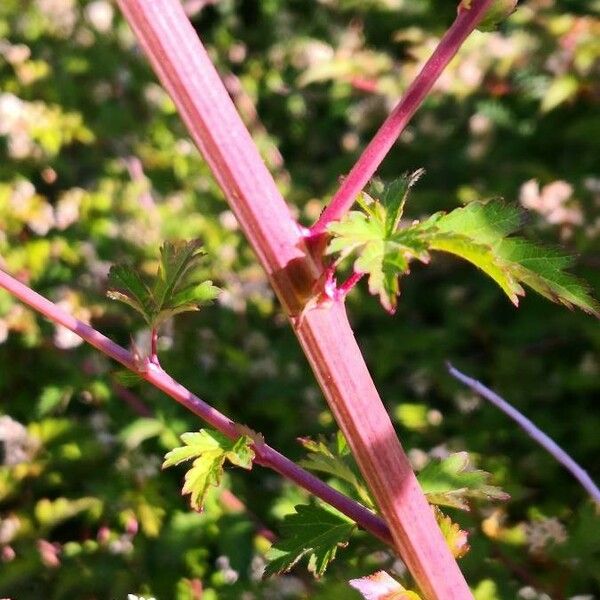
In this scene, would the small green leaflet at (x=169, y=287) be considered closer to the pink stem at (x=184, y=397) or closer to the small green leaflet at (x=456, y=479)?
the pink stem at (x=184, y=397)

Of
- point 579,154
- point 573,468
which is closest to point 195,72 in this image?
point 573,468

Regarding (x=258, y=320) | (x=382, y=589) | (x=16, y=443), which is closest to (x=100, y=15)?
(x=258, y=320)

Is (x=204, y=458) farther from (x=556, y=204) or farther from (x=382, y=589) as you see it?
(x=556, y=204)

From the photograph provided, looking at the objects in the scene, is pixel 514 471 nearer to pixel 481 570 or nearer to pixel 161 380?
pixel 481 570

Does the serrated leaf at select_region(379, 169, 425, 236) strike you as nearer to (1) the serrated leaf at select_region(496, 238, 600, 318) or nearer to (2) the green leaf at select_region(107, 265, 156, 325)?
(1) the serrated leaf at select_region(496, 238, 600, 318)

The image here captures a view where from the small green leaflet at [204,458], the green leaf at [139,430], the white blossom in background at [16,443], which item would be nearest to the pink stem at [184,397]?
the small green leaflet at [204,458]

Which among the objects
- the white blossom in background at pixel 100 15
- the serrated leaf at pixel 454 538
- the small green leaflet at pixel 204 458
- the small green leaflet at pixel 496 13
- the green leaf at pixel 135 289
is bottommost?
the serrated leaf at pixel 454 538
